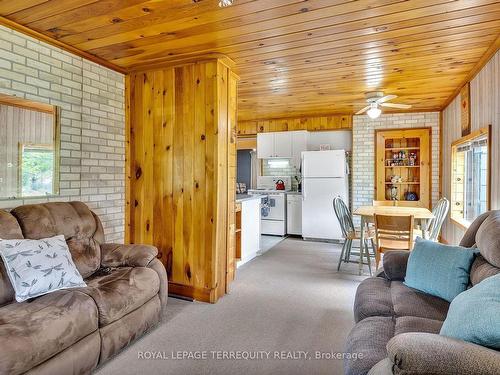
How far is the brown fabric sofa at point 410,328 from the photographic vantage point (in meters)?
1.00

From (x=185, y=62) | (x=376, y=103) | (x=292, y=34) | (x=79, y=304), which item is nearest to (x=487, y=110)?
(x=376, y=103)

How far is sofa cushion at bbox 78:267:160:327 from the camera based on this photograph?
1999 millimetres

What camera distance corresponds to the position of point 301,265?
435 cm

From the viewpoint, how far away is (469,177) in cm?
436

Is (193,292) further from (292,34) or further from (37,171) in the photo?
(292,34)

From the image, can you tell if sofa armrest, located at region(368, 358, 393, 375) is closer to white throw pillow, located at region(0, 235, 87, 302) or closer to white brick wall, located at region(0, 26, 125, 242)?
white throw pillow, located at region(0, 235, 87, 302)

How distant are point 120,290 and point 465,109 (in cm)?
439

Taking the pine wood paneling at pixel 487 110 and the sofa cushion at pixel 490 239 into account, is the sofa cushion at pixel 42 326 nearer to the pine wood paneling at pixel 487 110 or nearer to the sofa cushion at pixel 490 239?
the sofa cushion at pixel 490 239

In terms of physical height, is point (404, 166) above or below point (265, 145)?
below

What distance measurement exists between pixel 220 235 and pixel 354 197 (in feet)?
12.2

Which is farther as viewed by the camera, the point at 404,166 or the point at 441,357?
the point at 404,166

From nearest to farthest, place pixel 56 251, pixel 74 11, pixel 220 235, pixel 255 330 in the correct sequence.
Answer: pixel 56 251 → pixel 74 11 → pixel 255 330 → pixel 220 235

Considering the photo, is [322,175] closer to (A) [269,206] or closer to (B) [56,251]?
(A) [269,206]

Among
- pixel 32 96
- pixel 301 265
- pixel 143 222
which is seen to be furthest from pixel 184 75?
pixel 301 265
